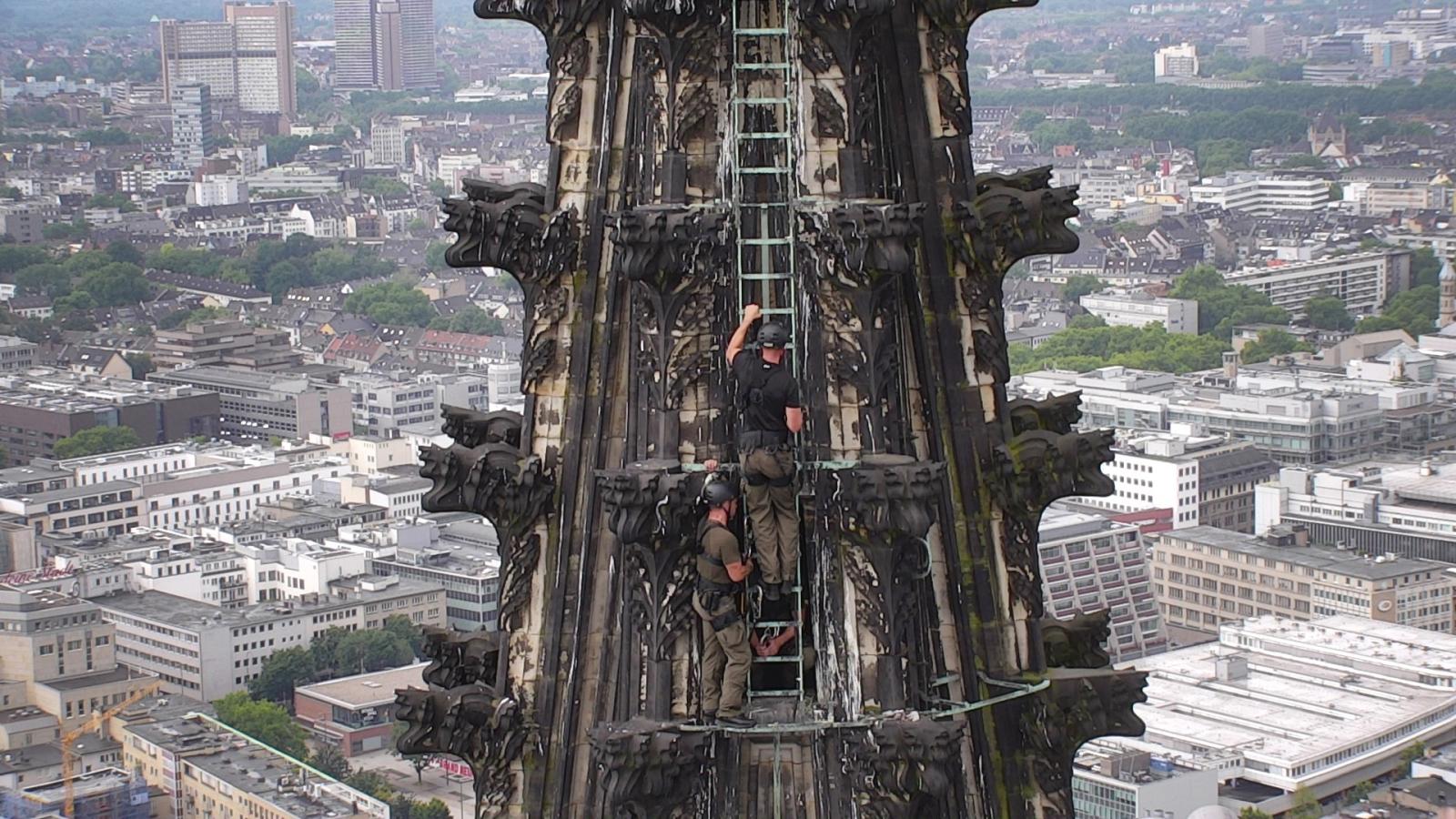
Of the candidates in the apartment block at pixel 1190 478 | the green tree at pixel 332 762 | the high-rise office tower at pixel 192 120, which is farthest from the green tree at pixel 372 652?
the high-rise office tower at pixel 192 120

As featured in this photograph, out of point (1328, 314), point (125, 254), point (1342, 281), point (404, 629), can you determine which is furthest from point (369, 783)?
point (125, 254)

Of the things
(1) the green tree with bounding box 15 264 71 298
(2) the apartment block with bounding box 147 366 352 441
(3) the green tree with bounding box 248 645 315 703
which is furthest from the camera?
(1) the green tree with bounding box 15 264 71 298

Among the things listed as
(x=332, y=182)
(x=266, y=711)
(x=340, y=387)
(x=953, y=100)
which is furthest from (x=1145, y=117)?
(x=953, y=100)

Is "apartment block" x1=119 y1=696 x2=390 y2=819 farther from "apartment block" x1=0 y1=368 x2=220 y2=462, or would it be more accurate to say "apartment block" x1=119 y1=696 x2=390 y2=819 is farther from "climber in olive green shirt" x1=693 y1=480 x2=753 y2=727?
"climber in olive green shirt" x1=693 y1=480 x2=753 y2=727

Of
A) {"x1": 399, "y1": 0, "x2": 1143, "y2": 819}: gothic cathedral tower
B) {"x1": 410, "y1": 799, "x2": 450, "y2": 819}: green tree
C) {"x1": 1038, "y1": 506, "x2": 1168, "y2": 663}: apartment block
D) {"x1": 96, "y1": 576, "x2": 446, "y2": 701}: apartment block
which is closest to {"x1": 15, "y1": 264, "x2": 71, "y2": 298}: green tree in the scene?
{"x1": 96, "y1": 576, "x2": 446, "y2": 701}: apartment block

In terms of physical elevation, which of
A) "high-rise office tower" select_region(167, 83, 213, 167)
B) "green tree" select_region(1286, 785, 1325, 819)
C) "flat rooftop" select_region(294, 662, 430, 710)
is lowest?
"flat rooftop" select_region(294, 662, 430, 710)

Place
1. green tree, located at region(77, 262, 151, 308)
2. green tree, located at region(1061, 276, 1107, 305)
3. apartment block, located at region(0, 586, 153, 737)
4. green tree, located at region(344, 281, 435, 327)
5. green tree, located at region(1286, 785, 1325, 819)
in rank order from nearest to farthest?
green tree, located at region(1286, 785, 1325, 819) < apartment block, located at region(0, 586, 153, 737) < green tree, located at region(1061, 276, 1107, 305) < green tree, located at region(344, 281, 435, 327) < green tree, located at region(77, 262, 151, 308)

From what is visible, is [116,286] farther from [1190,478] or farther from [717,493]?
[717,493]

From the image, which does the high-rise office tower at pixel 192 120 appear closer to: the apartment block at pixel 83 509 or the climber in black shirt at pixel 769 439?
the apartment block at pixel 83 509
